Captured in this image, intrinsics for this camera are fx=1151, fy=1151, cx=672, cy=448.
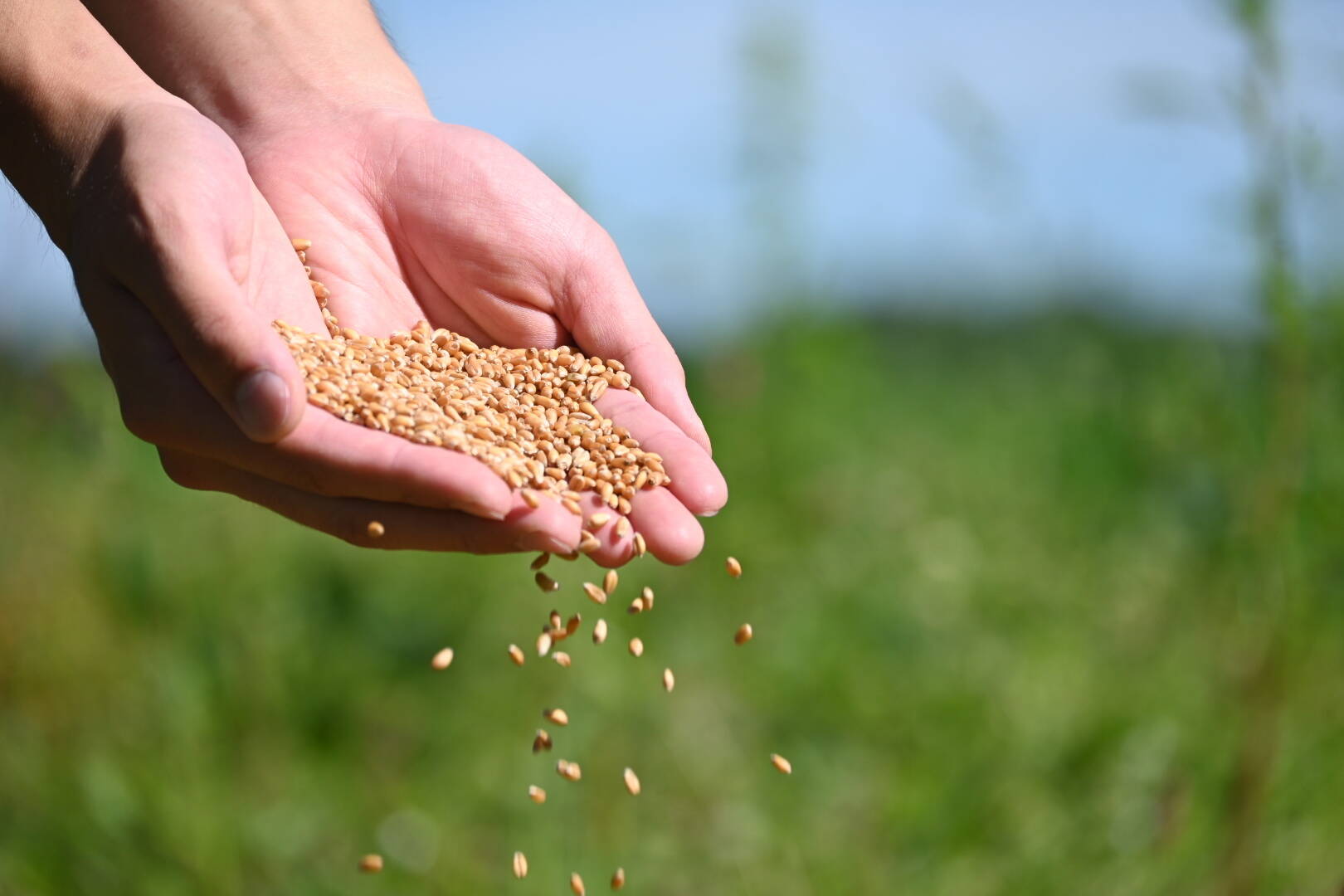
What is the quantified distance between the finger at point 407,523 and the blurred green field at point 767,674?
3.77ft

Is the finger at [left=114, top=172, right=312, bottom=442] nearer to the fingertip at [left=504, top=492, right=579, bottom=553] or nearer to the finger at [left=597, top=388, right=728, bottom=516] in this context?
the fingertip at [left=504, top=492, right=579, bottom=553]

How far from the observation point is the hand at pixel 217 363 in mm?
1329

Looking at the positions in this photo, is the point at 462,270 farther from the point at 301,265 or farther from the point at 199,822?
the point at 199,822

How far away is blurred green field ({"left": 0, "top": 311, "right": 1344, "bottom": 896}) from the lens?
235 centimetres

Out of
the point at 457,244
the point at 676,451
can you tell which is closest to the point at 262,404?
the point at 676,451

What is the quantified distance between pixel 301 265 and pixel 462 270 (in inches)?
10.2

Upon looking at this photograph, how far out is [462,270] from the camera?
76.5 inches

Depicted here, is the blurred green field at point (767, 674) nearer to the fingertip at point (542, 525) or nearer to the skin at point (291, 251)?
the skin at point (291, 251)

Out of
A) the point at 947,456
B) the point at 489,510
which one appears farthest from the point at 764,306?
the point at 489,510

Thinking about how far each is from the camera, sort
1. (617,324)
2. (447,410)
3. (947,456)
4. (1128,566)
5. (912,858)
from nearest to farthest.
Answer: (447,410), (617,324), (912,858), (1128,566), (947,456)

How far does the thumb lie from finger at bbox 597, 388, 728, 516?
52 cm

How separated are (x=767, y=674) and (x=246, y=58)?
1949 millimetres

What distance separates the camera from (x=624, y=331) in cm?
183

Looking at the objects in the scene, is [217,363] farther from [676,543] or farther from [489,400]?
[676,543]
